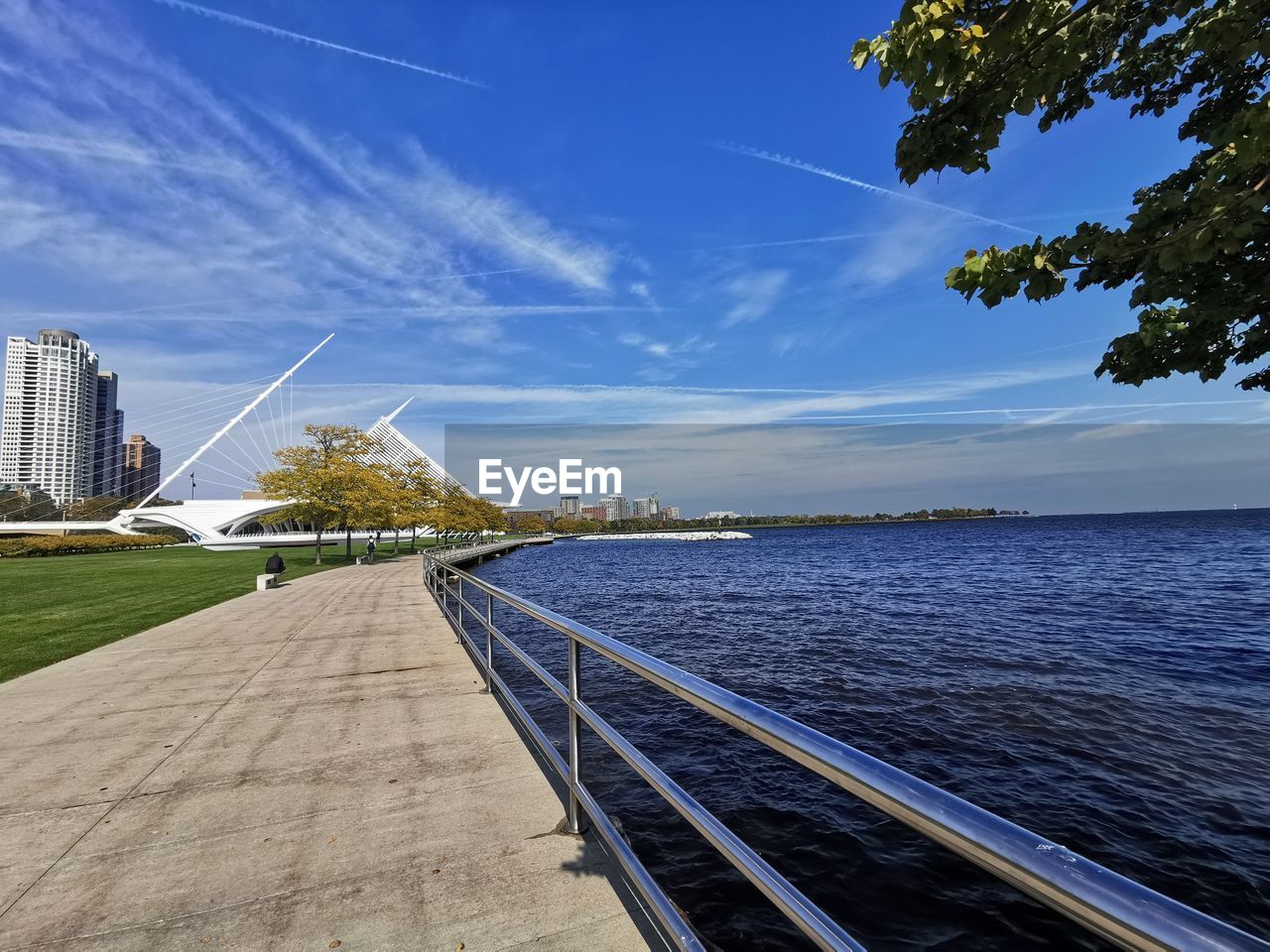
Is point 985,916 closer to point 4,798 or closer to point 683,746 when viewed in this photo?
point 683,746

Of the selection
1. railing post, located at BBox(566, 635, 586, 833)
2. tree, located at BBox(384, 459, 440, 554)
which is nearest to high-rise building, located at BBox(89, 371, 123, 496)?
tree, located at BBox(384, 459, 440, 554)

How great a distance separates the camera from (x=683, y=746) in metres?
8.05

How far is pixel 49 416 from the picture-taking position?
124 meters

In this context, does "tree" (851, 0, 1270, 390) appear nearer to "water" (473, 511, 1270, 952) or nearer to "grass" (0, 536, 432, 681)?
"water" (473, 511, 1270, 952)

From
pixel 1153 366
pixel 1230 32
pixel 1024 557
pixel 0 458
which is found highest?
pixel 0 458

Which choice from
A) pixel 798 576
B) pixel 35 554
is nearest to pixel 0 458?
pixel 35 554

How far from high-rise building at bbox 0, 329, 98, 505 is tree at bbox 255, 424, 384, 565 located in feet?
388

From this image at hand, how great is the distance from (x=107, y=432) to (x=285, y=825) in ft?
513

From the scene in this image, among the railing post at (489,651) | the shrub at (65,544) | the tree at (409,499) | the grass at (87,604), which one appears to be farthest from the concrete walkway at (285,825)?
the shrub at (65,544)

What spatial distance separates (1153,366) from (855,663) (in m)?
10.0

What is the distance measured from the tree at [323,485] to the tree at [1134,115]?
111 ft

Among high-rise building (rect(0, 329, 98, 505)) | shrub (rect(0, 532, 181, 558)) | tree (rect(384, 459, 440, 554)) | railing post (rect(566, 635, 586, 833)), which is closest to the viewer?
railing post (rect(566, 635, 586, 833))

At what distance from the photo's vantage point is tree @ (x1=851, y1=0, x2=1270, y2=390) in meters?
2.76

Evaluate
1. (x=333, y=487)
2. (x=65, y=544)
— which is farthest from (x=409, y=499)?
(x=65, y=544)
